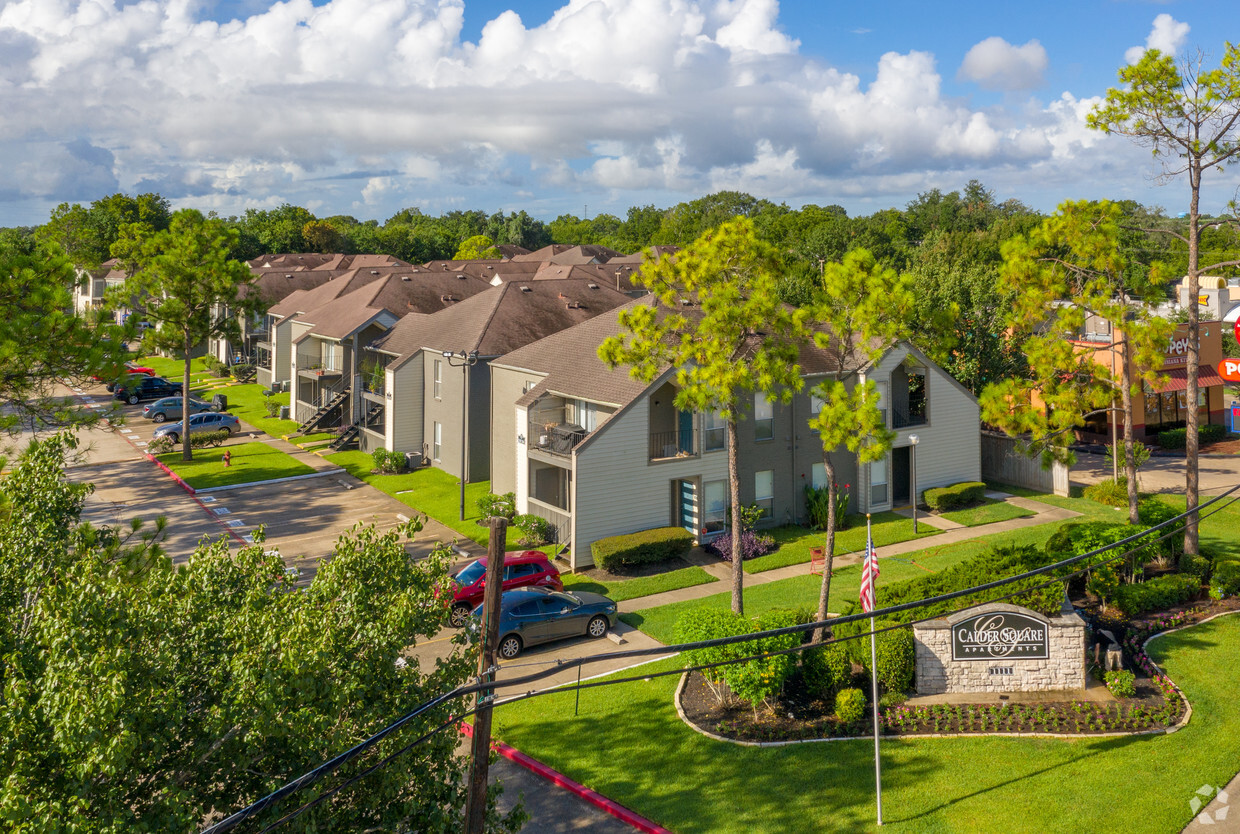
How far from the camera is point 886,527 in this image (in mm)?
34656

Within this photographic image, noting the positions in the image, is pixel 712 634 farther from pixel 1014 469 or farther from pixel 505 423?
pixel 1014 469

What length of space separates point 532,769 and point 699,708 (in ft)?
13.6

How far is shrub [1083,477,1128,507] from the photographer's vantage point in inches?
1453

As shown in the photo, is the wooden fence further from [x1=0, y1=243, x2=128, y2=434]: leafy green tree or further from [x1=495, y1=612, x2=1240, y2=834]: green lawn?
[x1=0, y1=243, x2=128, y2=434]: leafy green tree

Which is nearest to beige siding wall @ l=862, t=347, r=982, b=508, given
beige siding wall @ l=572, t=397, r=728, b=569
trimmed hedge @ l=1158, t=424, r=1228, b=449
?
beige siding wall @ l=572, t=397, r=728, b=569

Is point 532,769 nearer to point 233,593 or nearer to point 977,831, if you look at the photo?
point 977,831

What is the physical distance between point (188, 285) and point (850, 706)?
42.2 metres

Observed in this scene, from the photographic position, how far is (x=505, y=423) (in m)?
38.5

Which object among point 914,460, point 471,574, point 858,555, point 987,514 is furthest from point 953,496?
point 471,574

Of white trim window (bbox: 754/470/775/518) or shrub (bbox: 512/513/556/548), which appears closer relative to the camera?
shrub (bbox: 512/513/556/548)

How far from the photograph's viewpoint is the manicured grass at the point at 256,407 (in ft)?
181

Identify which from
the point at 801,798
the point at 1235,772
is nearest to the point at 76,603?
the point at 801,798

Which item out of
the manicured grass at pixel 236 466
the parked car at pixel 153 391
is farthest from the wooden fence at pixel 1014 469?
the parked car at pixel 153 391

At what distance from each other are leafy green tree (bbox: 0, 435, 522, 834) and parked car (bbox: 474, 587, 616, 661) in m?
12.3
